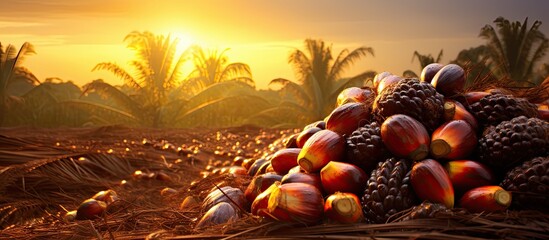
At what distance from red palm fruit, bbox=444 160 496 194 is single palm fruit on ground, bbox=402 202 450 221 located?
176 mm

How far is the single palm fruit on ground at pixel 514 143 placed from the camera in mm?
1854

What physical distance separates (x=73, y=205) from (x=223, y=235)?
2.71 metres

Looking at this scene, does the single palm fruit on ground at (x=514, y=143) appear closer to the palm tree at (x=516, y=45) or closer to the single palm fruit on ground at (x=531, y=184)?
the single palm fruit on ground at (x=531, y=184)

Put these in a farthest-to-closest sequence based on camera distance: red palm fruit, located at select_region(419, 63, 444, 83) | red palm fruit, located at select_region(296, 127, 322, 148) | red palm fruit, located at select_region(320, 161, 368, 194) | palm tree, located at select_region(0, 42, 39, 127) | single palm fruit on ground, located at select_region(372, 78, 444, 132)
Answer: palm tree, located at select_region(0, 42, 39, 127), red palm fruit, located at select_region(296, 127, 322, 148), red palm fruit, located at select_region(419, 63, 444, 83), single palm fruit on ground, located at select_region(372, 78, 444, 132), red palm fruit, located at select_region(320, 161, 368, 194)

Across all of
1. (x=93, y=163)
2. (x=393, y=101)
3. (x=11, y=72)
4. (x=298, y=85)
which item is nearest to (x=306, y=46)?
(x=298, y=85)

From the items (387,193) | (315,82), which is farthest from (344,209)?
(315,82)

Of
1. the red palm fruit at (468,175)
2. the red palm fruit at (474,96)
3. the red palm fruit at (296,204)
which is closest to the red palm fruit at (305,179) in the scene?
the red palm fruit at (296,204)

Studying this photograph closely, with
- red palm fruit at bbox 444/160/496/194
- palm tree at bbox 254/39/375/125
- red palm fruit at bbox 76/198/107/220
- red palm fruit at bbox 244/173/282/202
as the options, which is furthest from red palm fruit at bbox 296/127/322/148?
palm tree at bbox 254/39/375/125

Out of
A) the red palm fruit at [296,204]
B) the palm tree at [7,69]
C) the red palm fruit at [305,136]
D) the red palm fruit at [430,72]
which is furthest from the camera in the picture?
the palm tree at [7,69]

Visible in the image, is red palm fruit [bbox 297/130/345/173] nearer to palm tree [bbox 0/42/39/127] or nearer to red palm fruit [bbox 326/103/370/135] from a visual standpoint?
red palm fruit [bbox 326/103/370/135]

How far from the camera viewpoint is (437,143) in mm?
1909

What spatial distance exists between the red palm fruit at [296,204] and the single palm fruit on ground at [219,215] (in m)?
0.38

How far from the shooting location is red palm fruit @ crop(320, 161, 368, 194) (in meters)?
1.94

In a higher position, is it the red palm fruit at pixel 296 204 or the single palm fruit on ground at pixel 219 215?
the red palm fruit at pixel 296 204
